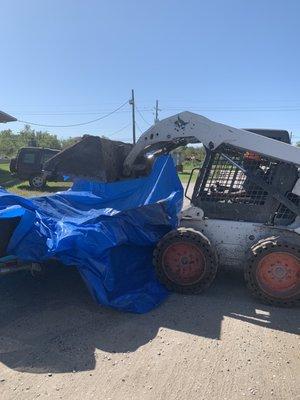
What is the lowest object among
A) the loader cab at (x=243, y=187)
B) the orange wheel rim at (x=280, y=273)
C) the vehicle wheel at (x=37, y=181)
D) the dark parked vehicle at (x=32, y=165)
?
the vehicle wheel at (x=37, y=181)

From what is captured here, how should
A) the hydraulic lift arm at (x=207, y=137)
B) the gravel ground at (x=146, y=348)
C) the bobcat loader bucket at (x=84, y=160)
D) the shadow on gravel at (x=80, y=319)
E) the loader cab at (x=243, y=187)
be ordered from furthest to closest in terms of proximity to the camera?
the bobcat loader bucket at (x=84, y=160)
the loader cab at (x=243, y=187)
the hydraulic lift arm at (x=207, y=137)
the shadow on gravel at (x=80, y=319)
the gravel ground at (x=146, y=348)

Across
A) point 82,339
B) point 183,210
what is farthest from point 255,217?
point 82,339

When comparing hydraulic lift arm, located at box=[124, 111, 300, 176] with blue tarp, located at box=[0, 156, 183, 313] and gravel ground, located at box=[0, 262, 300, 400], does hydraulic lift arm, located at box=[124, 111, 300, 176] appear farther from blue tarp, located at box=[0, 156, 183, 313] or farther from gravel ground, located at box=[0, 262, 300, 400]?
gravel ground, located at box=[0, 262, 300, 400]

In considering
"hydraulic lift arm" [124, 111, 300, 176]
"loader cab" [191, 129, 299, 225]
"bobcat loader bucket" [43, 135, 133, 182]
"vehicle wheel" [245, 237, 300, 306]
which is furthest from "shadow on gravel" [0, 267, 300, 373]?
"hydraulic lift arm" [124, 111, 300, 176]

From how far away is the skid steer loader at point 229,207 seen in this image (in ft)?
17.0

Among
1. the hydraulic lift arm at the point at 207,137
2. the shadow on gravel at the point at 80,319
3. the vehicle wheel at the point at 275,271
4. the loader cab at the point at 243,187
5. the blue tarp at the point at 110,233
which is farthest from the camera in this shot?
the loader cab at the point at 243,187

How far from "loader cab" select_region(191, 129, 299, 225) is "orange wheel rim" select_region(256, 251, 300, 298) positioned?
1.78 feet

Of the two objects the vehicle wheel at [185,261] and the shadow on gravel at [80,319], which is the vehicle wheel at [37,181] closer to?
the shadow on gravel at [80,319]

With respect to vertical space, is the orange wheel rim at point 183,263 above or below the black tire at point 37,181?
above

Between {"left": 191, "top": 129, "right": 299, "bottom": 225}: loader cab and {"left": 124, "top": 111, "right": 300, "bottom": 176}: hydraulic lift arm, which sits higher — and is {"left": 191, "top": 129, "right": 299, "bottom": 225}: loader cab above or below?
below

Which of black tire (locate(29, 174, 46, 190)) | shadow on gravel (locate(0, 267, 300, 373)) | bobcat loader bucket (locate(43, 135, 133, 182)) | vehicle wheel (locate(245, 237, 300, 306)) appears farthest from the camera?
black tire (locate(29, 174, 46, 190))

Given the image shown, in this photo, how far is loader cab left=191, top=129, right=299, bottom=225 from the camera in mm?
5516

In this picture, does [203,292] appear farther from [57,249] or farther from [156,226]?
[57,249]

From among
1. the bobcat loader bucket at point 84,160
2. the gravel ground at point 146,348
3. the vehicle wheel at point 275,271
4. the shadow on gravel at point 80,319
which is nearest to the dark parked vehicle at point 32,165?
the bobcat loader bucket at point 84,160
